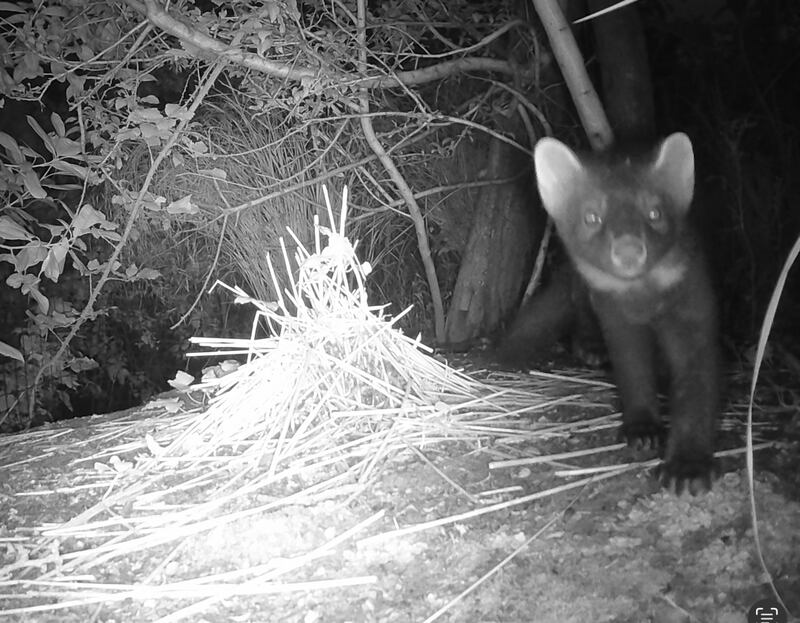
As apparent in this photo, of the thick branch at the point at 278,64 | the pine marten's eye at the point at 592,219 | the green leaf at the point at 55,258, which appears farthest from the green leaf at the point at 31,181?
the pine marten's eye at the point at 592,219

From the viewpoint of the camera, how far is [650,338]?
10.0ft

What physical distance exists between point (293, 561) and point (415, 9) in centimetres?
323

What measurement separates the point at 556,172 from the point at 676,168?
487 mm

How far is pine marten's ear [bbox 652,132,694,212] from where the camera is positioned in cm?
281

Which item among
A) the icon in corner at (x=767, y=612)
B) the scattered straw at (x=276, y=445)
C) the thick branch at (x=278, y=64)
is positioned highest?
the thick branch at (x=278, y=64)

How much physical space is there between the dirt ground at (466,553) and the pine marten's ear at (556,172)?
113 cm

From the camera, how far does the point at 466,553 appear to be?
2.11 meters

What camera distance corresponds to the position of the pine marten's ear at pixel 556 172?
119 inches

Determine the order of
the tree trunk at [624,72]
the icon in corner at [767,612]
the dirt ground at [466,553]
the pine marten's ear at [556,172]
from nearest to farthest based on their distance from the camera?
the icon in corner at [767,612], the dirt ground at [466,553], the pine marten's ear at [556,172], the tree trunk at [624,72]

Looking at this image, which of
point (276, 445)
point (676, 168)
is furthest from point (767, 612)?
point (276, 445)

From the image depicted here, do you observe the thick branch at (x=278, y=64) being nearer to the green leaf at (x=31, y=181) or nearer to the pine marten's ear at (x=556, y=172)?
the green leaf at (x=31, y=181)

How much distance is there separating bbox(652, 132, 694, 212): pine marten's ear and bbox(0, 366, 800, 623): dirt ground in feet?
3.34

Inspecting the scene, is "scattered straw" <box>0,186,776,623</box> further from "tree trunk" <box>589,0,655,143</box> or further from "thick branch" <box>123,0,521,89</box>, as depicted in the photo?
"tree trunk" <box>589,0,655,143</box>

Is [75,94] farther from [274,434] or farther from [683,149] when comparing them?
[683,149]
